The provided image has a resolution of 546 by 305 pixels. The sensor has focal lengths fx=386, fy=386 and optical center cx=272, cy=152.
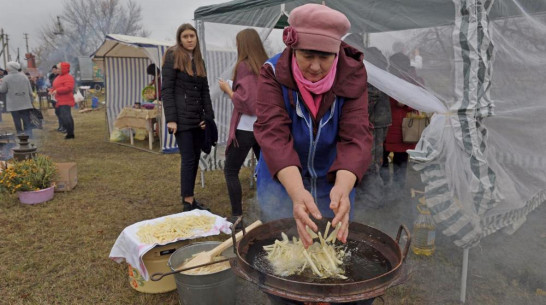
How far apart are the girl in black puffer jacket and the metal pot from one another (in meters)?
2.43

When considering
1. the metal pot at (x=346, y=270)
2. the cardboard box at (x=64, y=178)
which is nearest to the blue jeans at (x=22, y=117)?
the cardboard box at (x=64, y=178)

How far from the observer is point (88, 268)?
3.43 m

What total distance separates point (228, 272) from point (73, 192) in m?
3.93

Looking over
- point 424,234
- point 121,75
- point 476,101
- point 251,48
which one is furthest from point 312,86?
point 121,75

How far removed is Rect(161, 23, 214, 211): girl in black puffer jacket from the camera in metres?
3.98

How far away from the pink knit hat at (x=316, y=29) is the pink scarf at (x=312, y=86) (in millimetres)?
151

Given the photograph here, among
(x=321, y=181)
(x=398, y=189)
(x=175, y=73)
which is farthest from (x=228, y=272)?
(x=398, y=189)

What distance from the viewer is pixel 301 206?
1.50 m

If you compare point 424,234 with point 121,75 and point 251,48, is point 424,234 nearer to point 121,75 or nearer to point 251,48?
point 251,48

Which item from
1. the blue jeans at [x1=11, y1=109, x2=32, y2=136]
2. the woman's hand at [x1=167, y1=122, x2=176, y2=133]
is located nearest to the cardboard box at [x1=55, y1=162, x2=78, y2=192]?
the woman's hand at [x1=167, y1=122, x2=176, y2=133]

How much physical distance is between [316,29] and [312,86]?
26cm

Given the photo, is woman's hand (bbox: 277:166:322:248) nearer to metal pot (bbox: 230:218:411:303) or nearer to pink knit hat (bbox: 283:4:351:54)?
metal pot (bbox: 230:218:411:303)

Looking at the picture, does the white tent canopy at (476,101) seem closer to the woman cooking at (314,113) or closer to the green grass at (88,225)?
the woman cooking at (314,113)

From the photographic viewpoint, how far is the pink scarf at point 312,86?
1.71m
